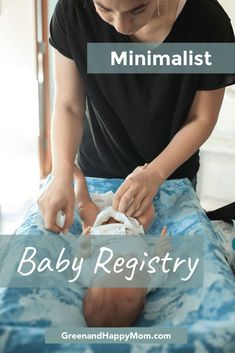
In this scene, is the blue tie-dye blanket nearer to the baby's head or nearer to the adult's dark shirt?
the baby's head

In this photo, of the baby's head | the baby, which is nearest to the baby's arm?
the baby

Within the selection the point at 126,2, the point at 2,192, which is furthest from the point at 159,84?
the point at 2,192

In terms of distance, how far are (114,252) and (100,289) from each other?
65 mm

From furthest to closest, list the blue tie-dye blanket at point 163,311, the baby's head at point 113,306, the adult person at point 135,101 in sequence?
the adult person at point 135,101, the baby's head at point 113,306, the blue tie-dye blanket at point 163,311

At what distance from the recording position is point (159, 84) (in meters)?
0.65

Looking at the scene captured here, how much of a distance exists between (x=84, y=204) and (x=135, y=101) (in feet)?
0.58

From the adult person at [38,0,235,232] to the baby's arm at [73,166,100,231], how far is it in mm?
49

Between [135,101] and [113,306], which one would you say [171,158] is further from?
[113,306]

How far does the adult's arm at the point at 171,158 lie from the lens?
2.01ft

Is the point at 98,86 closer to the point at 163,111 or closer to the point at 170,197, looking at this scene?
the point at 163,111

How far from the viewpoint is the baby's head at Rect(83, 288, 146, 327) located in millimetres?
525

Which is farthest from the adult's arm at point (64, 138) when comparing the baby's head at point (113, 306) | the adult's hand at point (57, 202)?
the baby's head at point (113, 306)

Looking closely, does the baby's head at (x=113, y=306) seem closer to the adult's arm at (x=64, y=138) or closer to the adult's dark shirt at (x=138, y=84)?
the adult's arm at (x=64, y=138)

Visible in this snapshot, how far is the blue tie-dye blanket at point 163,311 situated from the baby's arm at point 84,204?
37 mm
